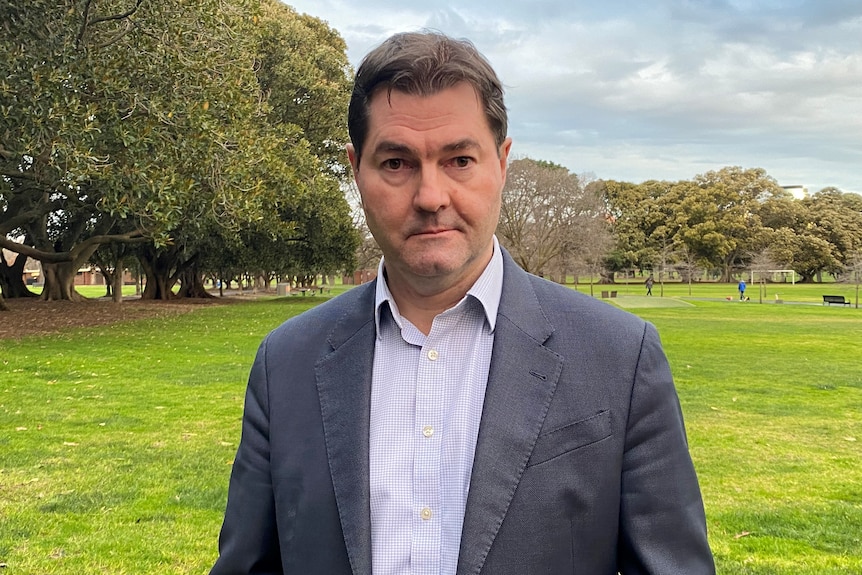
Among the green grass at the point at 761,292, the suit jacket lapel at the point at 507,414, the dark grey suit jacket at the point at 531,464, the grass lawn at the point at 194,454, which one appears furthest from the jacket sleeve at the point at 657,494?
the green grass at the point at 761,292

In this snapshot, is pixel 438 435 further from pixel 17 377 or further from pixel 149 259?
pixel 149 259

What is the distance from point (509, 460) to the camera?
151 centimetres

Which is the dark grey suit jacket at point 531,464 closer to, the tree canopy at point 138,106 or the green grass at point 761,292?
the tree canopy at point 138,106

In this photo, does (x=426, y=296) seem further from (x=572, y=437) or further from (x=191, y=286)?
(x=191, y=286)

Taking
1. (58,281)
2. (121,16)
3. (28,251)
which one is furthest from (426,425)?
(58,281)

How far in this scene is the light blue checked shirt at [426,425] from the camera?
1.55m

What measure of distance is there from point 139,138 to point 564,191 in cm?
3396

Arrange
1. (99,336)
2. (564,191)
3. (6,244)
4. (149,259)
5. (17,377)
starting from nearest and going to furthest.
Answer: (17,377) < (99,336) < (6,244) < (149,259) < (564,191)

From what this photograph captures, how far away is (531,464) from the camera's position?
4.99 feet

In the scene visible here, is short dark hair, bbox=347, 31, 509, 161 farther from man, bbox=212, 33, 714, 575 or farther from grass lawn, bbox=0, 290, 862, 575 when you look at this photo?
grass lawn, bbox=0, 290, 862, 575

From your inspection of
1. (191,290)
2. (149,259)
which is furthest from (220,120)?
(191,290)

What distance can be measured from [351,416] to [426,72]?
2.56ft

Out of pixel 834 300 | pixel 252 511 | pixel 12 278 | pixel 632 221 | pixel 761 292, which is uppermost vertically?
pixel 632 221

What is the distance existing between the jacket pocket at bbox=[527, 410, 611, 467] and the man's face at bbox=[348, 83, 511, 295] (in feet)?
1.37
